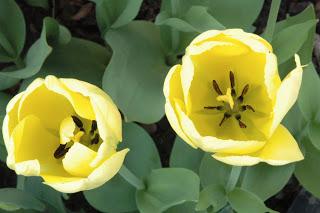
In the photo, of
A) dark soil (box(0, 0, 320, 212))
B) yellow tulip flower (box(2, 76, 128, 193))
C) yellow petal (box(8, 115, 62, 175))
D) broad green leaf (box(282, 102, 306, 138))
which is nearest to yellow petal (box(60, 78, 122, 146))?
yellow tulip flower (box(2, 76, 128, 193))

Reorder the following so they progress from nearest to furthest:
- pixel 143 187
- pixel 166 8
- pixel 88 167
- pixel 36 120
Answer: pixel 88 167 → pixel 36 120 → pixel 143 187 → pixel 166 8

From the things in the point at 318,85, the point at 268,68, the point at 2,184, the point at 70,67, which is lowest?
the point at 2,184

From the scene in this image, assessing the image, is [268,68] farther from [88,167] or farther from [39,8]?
[39,8]

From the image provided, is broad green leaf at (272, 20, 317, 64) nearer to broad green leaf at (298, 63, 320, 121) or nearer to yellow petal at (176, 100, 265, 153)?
broad green leaf at (298, 63, 320, 121)

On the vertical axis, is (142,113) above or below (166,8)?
below

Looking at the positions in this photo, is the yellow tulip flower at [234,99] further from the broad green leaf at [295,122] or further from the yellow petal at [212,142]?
the broad green leaf at [295,122]

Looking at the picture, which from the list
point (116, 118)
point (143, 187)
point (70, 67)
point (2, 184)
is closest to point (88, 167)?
point (116, 118)
